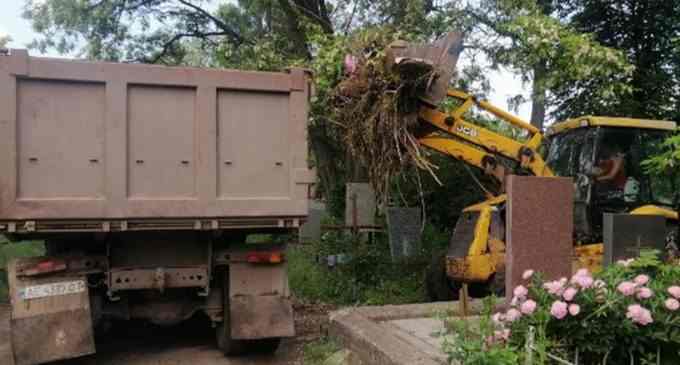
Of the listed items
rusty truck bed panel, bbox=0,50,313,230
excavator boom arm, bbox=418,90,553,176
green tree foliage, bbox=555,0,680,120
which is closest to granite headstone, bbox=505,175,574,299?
rusty truck bed panel, bbox=0,50,313,230

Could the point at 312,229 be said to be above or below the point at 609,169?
below

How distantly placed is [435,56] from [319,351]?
3515mm

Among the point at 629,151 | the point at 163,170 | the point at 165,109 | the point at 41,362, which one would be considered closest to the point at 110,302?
the point at 41,362

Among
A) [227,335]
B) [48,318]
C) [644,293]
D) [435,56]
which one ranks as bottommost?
[227,335]

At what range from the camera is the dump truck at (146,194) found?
17.3ft

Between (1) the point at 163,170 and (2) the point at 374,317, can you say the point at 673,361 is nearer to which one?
(2) the point at 374,317

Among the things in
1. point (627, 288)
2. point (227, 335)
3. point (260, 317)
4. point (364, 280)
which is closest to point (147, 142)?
point (260, 317)

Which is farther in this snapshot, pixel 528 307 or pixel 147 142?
pixel 147 142

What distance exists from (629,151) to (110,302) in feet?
22.3

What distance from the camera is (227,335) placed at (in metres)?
6.27

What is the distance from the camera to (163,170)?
220 inches

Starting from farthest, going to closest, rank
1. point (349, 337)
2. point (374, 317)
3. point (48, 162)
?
point (374, 317)
point (349, 337)
point (48, 162)

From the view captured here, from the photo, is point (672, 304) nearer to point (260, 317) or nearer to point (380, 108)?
point (260, 317)

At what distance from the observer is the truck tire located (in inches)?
245
